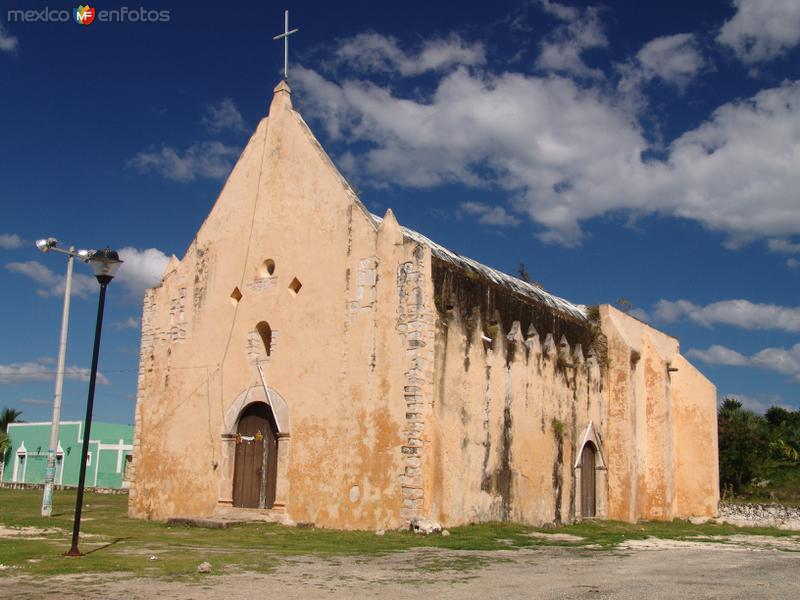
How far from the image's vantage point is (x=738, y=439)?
88.2 ft

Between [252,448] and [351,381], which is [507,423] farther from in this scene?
[252,448]

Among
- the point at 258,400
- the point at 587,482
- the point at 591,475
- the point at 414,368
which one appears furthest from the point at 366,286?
the point at 591,475

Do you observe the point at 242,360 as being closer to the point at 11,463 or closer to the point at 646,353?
the point at 646,353

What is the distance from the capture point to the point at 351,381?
49.1 ft

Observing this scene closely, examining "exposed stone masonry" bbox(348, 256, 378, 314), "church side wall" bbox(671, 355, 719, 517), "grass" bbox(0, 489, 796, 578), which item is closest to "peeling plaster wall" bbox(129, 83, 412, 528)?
"exposed stone masonry" bbox(348, 256, 378, 314)

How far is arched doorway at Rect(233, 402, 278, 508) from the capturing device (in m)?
16.1

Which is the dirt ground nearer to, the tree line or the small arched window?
the small arched window

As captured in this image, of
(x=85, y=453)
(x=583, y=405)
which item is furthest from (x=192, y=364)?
(x=583, y=405)

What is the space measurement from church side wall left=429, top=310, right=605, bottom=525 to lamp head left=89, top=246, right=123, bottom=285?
20.3ft

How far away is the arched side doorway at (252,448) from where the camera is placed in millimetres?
15727

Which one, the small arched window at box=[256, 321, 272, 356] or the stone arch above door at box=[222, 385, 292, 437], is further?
the small arched window at box=[256, 321, 272, 356]

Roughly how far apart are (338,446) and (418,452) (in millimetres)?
1771

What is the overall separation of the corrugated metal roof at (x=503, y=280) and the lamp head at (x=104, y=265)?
655cm

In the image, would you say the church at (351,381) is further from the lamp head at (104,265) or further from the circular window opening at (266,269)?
the lamp head at (104,265)
